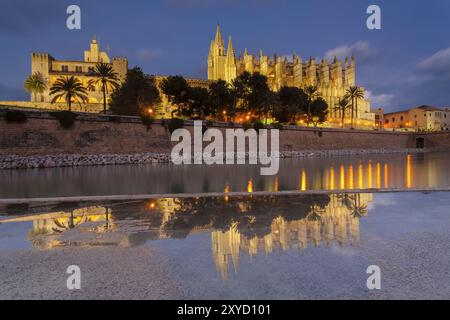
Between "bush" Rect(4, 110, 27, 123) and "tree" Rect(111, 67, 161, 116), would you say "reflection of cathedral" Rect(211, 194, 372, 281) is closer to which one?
"bush" Rect(4, 110, 27, 123)

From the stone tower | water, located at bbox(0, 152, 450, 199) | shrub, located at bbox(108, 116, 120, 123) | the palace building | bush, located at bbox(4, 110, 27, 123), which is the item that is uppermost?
the stone tower

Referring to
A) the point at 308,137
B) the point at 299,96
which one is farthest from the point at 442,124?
the point at 308,137

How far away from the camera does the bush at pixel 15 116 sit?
3131 centimetres

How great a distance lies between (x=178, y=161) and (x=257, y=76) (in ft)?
101

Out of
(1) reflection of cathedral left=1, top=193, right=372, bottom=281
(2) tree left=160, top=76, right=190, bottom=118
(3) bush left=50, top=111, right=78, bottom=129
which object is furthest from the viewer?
(2) tree left=160, top=76, right=190, bottom=118

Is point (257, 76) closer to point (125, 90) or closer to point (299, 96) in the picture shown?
point (299, 96)

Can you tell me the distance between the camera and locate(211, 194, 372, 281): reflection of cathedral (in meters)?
5.08

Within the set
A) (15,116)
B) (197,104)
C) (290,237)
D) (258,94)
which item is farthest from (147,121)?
(290,237)

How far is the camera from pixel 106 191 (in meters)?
14.3

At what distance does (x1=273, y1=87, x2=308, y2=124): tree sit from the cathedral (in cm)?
2080

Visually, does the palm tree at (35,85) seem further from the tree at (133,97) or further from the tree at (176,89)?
the tree at (176,89)

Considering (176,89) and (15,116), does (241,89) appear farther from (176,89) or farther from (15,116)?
(15,116)

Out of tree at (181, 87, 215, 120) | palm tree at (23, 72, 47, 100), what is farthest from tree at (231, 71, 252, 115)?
palm tree at (23, 72, 47, 100)

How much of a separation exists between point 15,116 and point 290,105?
166 feet
